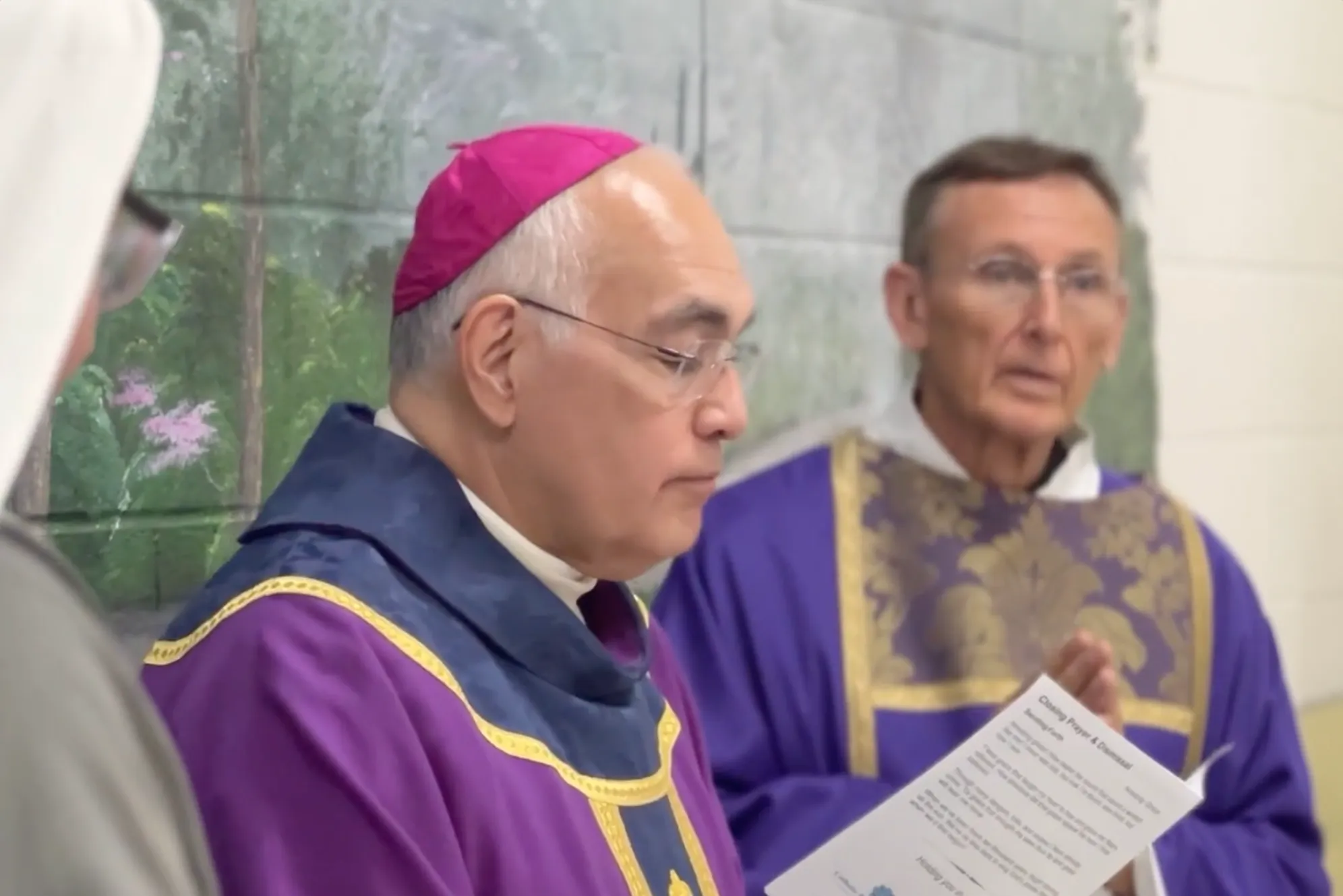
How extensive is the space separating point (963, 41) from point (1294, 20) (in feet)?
3.75

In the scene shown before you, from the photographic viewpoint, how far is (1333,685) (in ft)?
11.1

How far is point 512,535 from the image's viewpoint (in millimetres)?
1305

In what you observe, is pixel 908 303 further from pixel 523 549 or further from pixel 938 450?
pixel 523 549

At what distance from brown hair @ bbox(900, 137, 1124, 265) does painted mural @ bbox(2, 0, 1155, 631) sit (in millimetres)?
256

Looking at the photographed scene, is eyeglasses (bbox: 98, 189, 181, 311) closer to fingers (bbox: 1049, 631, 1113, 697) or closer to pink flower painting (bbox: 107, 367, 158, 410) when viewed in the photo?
pink flower painting (bbox: 107, 367, 158, 410)

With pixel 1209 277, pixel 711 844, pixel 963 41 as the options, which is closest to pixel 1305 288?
pixel 1209 277

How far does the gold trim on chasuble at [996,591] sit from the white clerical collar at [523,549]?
0.63m

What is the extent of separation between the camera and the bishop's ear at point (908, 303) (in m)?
1.99

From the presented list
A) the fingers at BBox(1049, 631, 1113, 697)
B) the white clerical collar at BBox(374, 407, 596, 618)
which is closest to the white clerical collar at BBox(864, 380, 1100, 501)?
the fingers at BBox(1049, 631, 1113, 697)

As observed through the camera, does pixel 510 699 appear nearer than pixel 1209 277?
Yes

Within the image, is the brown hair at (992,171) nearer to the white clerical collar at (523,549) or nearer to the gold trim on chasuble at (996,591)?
the gold trim on chasuble at (996,591)

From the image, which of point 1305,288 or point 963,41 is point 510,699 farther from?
point 1305,288

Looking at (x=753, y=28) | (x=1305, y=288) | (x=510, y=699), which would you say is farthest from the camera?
(x=1305, y=288)

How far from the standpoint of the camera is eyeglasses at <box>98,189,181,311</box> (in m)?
0.89
